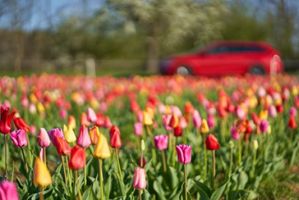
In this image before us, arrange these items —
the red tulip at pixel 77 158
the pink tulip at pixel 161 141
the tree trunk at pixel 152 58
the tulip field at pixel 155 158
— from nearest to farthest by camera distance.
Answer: the red tulip at pixel 77 158, the tulip field at pixel 155 158, the pink tulip at pixel 161 141, the tree trunk at pixel 152 58

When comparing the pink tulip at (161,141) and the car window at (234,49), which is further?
the car window at (234,49)

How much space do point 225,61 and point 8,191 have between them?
16.6 m

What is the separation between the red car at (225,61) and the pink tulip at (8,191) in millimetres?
15926

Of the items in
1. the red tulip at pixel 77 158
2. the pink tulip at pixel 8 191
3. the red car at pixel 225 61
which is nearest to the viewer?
the pink tulip at pixel 8 191

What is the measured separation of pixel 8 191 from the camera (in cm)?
163

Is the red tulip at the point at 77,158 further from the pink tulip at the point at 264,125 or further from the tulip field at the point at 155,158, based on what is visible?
the pink tulip at the point at 264,125

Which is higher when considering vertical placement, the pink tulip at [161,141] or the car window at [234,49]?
the pink tulip at [161,141]

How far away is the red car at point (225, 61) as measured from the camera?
57.7 feet

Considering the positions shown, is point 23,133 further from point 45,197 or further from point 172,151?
point 172,151

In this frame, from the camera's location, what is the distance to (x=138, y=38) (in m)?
35.8

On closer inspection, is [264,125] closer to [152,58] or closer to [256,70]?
[256,70]

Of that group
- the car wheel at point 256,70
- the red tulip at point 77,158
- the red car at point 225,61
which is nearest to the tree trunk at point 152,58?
the red car at point 225,61

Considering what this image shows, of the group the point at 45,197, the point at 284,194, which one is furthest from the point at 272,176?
the point at 45,197

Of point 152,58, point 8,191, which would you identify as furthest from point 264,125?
point 152,58
